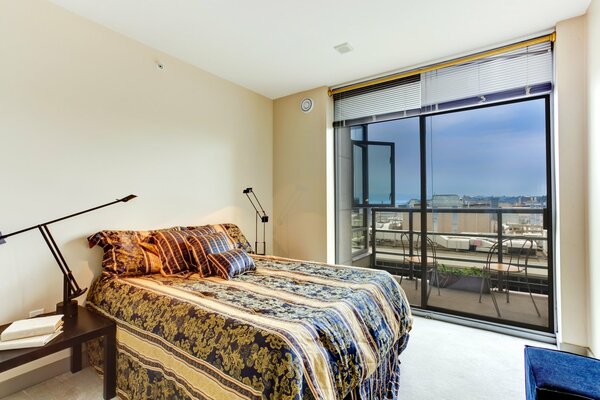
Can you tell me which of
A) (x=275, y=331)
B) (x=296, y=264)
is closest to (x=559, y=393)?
(x=275, y=331)

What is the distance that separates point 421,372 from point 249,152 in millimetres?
2962

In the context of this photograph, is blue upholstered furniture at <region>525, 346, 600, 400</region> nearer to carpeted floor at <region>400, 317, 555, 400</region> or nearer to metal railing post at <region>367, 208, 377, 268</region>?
carpeted floor at <region>400, 317, 555, 400</region>

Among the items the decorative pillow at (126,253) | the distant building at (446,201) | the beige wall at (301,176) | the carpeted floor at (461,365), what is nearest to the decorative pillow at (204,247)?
the decorative pillow at (126,253)

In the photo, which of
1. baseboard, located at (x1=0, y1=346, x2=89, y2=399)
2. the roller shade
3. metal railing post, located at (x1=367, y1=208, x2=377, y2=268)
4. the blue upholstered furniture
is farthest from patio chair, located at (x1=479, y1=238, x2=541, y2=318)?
baseboard, located at (x1=0, y1=346, x2=89, y2=399)

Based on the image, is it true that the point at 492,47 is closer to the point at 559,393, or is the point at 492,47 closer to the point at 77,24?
the point at 559,393

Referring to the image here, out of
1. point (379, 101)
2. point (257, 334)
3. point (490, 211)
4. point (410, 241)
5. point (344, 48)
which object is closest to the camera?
point (257, 334)

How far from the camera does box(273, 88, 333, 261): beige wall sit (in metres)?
3.73

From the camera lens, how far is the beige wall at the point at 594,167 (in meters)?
2.09

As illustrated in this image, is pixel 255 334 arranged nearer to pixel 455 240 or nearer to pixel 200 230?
pixel 200 230

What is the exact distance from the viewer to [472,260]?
3062mm

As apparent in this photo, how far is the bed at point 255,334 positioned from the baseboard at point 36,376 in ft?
0.61

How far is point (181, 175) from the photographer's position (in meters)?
3.02

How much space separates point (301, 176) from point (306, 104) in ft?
3.12

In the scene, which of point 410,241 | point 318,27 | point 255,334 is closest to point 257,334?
point 255,334
